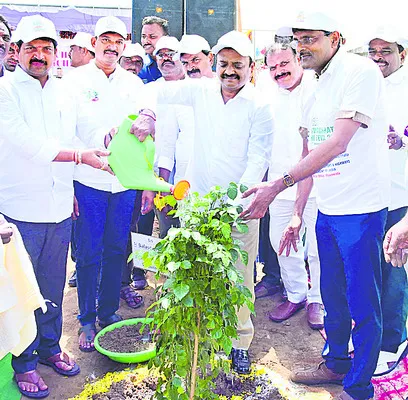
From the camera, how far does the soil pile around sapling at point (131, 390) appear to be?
2756mm

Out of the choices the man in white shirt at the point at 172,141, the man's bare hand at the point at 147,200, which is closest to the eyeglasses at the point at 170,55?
the man in white shirt at the point at 172,141

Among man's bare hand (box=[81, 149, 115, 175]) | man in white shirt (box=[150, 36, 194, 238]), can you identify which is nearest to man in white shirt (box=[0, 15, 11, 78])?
man's bare hand (box=[81, 149, 115, 175])

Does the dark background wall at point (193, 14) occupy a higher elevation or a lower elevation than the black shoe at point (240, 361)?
higher

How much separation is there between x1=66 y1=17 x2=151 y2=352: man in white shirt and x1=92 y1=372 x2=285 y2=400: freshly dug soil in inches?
25.1

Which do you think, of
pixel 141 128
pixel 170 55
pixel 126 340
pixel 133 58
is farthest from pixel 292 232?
pixel 133 58

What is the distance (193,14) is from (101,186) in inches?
114

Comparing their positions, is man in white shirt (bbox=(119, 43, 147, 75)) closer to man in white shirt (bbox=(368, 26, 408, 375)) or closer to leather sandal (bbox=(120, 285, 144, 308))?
leather sandal (bbox=(120, 285, 144, 308))

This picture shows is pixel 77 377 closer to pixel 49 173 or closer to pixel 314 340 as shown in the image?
pixel 49 173

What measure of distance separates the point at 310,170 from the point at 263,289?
2042mm

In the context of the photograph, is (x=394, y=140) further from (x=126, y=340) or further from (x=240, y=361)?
(x=126, y=340)

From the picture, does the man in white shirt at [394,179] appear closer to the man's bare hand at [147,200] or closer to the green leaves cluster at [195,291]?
the green leaves cluster at [195,291]

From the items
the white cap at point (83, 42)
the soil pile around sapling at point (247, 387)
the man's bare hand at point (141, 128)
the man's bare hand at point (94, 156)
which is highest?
the white cap at point (83, 42)

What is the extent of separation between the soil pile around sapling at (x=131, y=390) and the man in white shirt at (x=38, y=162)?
1.32ft

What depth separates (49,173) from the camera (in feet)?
9.38
